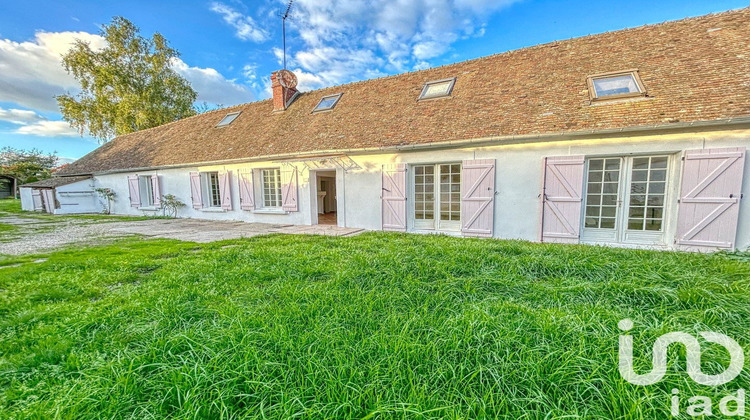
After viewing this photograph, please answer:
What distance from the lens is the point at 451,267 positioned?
3.30 m

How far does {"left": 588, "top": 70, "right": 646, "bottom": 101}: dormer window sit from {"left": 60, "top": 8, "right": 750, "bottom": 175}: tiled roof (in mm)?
134

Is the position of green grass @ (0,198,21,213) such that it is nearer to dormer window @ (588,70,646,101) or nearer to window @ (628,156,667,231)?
dormer window @ (588,70,646,101)

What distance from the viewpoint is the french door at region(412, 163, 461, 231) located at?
654 centimetres

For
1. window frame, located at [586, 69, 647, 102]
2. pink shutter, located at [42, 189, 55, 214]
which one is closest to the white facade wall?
window frame, located at [586, 69, 647, 102]

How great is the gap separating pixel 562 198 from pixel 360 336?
529cm

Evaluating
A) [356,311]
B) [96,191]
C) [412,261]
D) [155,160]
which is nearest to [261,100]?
[155,160]

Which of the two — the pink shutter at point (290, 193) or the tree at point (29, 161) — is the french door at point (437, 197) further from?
the tree at point (29, 161)

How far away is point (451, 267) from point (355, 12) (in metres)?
9.77

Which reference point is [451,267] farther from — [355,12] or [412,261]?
[355,12]

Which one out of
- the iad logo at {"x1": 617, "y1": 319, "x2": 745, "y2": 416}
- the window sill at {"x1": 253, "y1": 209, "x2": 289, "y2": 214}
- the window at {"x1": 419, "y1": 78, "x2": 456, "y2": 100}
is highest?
the window at {"x1": 419, "y1": 78, "x2": 456, "y2": 100}

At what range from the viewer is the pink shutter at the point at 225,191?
931 cm

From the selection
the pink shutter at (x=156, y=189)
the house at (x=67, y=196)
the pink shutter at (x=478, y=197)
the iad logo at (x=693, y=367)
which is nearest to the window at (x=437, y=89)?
the pink shutter at (x=478, y=197)

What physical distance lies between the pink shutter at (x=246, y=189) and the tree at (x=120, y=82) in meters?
12.9

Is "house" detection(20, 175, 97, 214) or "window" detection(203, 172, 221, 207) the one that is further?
"house" detection(20, 175, 97, 214)
